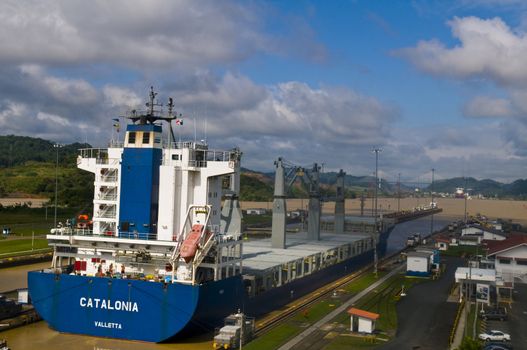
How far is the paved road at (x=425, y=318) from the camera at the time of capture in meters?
25.7

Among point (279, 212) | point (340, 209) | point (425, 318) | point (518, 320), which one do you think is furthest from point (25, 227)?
point (518, 320)

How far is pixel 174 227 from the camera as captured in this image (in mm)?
27031

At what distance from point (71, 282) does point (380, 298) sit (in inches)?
816

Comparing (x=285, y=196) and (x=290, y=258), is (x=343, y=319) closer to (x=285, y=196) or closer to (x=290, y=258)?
(x=290, y=258)

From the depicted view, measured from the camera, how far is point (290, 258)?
3991 centimetres

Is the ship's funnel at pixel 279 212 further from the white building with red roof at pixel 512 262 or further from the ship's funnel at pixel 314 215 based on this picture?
the white building with red roof at pixel 512 262

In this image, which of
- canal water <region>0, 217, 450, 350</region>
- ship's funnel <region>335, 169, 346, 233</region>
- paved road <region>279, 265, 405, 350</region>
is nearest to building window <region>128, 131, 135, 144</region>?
canal water <region>0, 217, 450, 350</region>

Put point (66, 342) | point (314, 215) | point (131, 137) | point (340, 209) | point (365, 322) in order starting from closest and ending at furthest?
point (66, 342) < point (365, 322) < point (131, 137) < point (314, 215) < point (340, 209)

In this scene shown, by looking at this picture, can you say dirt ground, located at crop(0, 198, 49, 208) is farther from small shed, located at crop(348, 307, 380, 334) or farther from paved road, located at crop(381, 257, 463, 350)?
small shed, located at crop(348, 307, 380, 334)

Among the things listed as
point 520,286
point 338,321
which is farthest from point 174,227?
point 520,286

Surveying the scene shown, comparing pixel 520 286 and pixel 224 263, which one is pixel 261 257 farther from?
pixel 520 286

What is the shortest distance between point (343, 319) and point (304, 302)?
5850 mm

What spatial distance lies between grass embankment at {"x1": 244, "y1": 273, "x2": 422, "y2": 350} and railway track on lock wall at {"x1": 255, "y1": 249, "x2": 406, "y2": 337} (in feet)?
1.34

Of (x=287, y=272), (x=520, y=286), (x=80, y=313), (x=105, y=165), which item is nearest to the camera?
(x=80, y=313)
